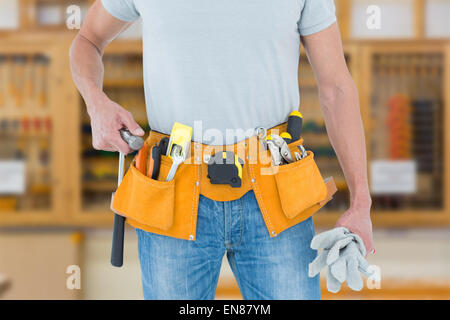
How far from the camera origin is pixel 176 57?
78 centimetres

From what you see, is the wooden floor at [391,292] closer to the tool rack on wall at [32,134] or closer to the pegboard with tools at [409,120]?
the pegboard with tools at [409,120]

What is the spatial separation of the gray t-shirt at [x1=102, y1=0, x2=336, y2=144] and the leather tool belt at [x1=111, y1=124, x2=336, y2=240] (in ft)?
0.18

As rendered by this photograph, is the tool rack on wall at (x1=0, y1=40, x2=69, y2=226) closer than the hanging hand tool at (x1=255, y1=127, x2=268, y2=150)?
No

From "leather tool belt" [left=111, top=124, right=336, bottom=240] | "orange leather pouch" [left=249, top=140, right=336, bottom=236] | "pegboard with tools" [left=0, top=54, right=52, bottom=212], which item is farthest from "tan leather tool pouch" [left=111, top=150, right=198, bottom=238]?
"pegboard with tools" [left=0, top=54, right=52, bottom=212]

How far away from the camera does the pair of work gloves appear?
0.76 metres

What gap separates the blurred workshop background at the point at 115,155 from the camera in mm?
2689

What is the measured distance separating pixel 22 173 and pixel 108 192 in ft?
1.79

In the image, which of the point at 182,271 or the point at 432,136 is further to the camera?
the point at 432,136

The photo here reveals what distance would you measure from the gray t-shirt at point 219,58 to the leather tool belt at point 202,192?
0.18 ft

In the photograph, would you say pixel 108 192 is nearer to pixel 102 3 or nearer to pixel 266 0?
pixel 102 3

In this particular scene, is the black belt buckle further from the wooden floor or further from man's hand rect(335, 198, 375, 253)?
the wooden floor

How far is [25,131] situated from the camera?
281cm

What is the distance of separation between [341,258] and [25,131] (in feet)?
8.33
